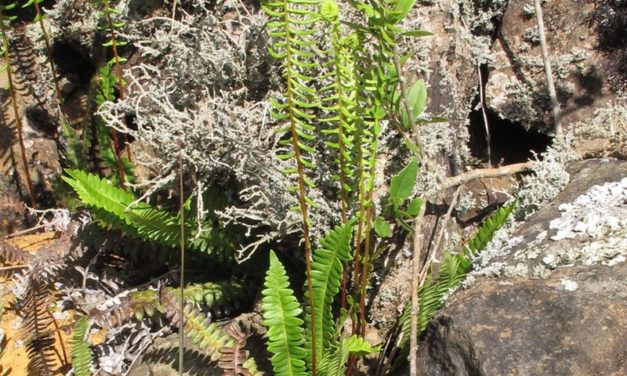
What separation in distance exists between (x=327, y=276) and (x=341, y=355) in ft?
1.05

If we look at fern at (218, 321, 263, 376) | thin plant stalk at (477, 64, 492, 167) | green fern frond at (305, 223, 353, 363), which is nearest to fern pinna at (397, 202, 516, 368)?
green fern frond at (305, 223, 353, 363)

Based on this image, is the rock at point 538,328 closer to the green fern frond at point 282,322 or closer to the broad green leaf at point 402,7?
the green fern frond at point 282,322

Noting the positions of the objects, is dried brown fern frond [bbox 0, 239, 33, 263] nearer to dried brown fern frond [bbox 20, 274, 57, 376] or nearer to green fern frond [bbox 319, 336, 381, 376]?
dried brown fern frond [bbox 20, 274, 57, 376]

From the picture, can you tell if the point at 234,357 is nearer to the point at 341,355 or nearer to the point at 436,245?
the point at 341,355

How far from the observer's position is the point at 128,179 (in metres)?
3.90

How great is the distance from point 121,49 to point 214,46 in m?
0.94

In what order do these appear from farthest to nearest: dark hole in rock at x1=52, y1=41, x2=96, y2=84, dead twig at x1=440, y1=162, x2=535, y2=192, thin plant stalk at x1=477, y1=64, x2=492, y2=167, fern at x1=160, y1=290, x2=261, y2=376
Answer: dark hole in rock at x1=52, y1=41, x2=96, y2=84, thin plant stalk at x1=477, y1=64, x2=492, y2=167, dead twig at x1=440, y1=162, x2=535, y2=192, fern at x1=160, y1=290, x2=261, y2=376

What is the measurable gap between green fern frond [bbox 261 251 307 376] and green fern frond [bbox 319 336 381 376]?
9 centimetres

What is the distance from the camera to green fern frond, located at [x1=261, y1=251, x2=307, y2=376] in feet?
8.95

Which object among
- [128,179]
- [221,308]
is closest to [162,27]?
[128,179]

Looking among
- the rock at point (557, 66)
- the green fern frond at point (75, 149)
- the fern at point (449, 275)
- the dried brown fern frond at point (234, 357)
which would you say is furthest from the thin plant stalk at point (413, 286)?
the green fern frond at point (75, 149)

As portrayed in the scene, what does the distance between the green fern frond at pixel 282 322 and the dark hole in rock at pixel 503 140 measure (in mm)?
1618

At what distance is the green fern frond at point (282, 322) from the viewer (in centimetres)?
273

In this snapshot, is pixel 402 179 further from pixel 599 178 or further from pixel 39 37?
pixel 39 37
